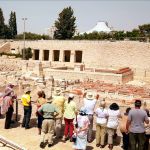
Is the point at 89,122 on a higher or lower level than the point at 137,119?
lower

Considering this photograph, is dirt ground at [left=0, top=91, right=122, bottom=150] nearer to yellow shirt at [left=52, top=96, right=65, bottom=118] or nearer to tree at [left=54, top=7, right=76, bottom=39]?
yellow shirt at [left=52, top=96, right=65, bottom=118]

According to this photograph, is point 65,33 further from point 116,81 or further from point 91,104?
point 91,104

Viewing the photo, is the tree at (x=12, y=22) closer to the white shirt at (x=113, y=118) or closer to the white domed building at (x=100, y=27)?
the white domed building at (x=100, y=27)

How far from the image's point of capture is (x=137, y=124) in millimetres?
6859

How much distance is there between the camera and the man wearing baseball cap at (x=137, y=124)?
682 cm

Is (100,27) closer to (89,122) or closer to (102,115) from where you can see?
(102,115)

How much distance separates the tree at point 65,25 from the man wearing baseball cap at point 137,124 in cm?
4525

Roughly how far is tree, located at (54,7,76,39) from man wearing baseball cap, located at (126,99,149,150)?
45.3 metres

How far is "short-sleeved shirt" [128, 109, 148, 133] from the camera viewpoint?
6.82 m

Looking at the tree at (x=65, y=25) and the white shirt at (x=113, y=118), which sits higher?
the tree at (x=65, y=25)

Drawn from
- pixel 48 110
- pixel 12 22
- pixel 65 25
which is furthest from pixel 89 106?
pixel 12 22

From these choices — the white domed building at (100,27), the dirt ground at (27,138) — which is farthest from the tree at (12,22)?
the dirt ground at (27,138)

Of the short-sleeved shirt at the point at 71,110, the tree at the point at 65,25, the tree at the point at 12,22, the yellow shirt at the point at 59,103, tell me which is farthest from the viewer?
the tree at the point at 12,22

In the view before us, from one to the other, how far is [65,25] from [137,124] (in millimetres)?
45789
